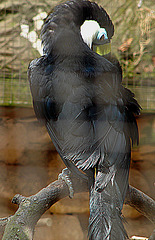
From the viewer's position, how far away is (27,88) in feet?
5.28

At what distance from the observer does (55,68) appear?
38.7 inches

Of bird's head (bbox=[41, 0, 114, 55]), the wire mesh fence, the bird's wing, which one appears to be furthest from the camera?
the wire mesh fence

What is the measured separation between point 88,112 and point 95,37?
54 centimetres

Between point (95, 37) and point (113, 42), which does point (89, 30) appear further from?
point (113, 42)

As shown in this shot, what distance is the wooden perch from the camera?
2.54ft

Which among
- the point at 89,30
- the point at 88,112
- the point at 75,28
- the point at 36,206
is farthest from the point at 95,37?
the point at 36,206

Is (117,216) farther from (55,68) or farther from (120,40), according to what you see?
(120,40)

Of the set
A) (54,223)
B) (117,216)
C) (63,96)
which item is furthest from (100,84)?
(54,223)

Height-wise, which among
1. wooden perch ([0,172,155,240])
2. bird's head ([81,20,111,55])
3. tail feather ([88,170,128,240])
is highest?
bird's head ([81,20,111,55])

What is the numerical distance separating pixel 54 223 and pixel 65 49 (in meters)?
1.21

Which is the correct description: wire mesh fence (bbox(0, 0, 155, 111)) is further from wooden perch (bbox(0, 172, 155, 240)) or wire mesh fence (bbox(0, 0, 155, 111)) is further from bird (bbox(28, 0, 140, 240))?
wooden perch (bbox(0, 172, 155, 240))

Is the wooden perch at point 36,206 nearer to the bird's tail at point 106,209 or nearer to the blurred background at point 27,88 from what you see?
the bird's tail at point 106,209

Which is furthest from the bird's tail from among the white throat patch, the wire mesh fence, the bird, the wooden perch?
the wire mesh fence

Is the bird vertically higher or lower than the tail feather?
higher
